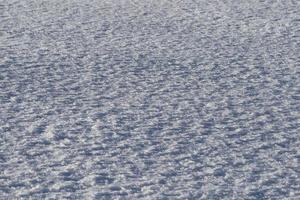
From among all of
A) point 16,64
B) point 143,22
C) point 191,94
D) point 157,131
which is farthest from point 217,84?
point 143,22

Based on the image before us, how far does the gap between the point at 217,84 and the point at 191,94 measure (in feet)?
0.67

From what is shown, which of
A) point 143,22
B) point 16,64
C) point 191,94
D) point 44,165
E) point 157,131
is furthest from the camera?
point 143,22

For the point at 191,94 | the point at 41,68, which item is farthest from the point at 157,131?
the point at 41,68

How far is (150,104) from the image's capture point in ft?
10.1

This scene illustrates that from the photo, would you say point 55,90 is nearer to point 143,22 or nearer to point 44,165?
point 44,165

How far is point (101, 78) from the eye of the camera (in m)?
3.45

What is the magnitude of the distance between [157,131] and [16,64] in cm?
122

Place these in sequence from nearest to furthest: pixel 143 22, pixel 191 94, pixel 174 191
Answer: pixel 174 191
pixel 191 94
pixel 143 22

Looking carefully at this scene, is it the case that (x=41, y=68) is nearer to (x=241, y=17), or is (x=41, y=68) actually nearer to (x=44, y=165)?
(x=44, y=165)

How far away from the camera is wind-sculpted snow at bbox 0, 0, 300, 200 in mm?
2283

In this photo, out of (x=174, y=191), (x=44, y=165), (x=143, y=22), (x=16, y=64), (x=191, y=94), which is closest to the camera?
(x=174, y=191)

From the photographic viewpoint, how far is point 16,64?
3.69 meters

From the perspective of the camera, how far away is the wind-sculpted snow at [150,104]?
228cm

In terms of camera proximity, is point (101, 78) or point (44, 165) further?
point (101, 78)
